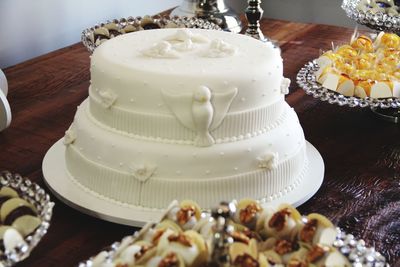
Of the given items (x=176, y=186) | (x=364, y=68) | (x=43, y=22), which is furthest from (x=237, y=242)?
(x=43, y=22)

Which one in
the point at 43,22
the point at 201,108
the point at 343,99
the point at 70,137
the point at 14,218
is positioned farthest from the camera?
the point at 43,22

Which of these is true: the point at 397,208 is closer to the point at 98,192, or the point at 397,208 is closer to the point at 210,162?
the point at 210,162

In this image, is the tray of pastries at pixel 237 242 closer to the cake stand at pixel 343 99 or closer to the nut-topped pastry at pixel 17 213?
the nut-topped pastry at pixel 17 213

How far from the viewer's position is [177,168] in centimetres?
89

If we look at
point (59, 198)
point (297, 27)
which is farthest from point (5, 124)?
point (297, 27)

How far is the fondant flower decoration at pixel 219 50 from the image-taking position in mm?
953

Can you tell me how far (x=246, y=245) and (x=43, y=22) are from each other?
1225 mm

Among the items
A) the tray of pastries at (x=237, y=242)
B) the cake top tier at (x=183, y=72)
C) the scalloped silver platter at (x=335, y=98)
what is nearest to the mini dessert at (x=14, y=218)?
the tray of pastries at (x=237, y=242)

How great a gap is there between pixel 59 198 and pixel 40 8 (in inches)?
34.3

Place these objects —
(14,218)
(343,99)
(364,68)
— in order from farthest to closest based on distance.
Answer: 1. (364,68)
2. (343,99)
3. (14,218)

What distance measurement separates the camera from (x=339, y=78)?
4.00 ft

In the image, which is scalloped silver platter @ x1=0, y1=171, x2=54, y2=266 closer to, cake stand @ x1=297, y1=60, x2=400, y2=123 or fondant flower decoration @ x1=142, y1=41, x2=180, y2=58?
fondant flower decoration @ x1=142, y1=41, x2=180, y2=58

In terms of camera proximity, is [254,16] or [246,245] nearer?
[246,245]

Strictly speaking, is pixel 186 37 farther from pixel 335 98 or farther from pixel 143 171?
pixel 335 98
